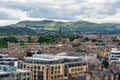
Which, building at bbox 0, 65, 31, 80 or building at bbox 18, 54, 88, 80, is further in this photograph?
building at bbox 18, 54, 88, 80

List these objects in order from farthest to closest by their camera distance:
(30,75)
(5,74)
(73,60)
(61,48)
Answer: (61,48)
(73,60)
(30,75)
(5,74)

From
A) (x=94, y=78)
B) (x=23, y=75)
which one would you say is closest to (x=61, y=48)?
(x=23, y=75)

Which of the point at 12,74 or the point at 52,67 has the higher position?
the point at 12,74

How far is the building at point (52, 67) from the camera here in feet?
324

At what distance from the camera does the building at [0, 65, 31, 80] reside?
84375 mm

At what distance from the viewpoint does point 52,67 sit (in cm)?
9906

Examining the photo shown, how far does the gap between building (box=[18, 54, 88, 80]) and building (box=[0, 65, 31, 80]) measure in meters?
7.44

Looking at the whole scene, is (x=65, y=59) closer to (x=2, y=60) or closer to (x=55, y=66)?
(x=55, y=66)

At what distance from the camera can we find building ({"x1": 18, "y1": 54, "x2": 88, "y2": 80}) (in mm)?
98625

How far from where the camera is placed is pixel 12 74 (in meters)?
86.1

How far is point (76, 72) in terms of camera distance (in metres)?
104

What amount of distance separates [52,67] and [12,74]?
51.8 ft

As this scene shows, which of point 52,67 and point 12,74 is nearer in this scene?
point 12,74

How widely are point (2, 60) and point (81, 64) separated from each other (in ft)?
84.4
